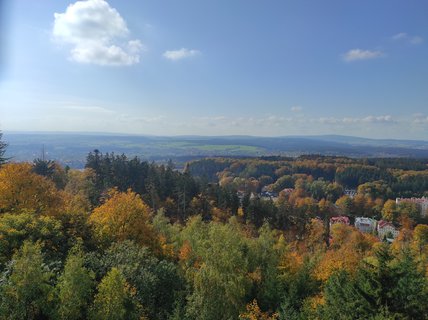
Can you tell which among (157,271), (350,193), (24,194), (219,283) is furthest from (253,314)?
(350,193)

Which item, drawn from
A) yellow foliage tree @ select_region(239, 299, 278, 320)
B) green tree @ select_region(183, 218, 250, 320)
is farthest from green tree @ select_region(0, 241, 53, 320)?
yellow foliage tree @ select_region(239, 299, 278, 320)

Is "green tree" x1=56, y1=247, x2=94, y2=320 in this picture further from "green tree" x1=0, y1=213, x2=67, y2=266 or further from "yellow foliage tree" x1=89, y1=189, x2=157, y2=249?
"yellow foliage tree" x1=89, y1=189, x2=157, y2=249

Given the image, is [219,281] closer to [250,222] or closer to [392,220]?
[250,222]

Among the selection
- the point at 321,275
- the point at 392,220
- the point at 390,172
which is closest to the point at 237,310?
the point at 321,275

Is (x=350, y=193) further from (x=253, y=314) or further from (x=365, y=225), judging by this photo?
(x=253, y=314)

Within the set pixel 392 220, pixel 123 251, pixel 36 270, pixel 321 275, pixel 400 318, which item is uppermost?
pixel 36 270
